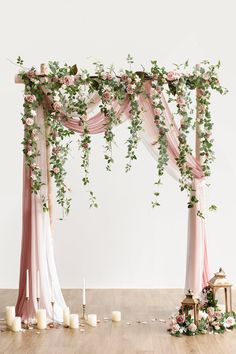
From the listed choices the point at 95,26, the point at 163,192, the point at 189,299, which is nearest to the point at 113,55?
the point at 95,26

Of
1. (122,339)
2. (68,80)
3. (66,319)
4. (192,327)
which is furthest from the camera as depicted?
(68,80)

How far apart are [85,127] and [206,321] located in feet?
6.92

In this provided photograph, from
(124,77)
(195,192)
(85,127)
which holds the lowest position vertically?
(195,192)

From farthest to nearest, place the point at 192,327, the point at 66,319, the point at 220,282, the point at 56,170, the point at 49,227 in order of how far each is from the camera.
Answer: the point at 49,227, the point at 56,170, the point at 66,319, the point at 220,282, the point at 192,327

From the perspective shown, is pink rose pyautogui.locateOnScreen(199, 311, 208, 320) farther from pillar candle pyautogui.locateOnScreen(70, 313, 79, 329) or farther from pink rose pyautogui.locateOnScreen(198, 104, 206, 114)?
pink rose pyautogui.locateOnScreen(198, 104, 206, 114)

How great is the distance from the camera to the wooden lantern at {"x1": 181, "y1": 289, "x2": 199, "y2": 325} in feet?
19.4

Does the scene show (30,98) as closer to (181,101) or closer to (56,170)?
(56,170)

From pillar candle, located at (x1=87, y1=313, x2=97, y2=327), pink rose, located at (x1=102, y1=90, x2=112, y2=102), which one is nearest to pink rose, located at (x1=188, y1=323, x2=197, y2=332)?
pillar candle, located at (x1=87, y1=313, x2=97, y2=327)

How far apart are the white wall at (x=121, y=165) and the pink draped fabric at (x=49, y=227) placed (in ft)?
7.03

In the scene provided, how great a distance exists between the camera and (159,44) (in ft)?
29.6

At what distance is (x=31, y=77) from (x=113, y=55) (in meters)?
2.72

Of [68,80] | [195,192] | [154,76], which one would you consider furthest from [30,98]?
[195,192]

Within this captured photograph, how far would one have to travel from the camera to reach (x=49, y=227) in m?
6.65

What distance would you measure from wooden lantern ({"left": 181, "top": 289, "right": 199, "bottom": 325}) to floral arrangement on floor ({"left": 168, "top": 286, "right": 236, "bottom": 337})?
1.4 inches
